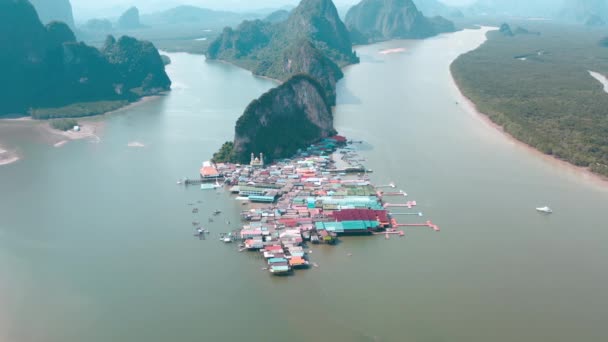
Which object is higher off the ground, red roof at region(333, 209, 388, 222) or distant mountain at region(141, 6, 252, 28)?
distant mountain at region(141, 6, 252, 28)

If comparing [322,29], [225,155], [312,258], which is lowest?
[312,258]

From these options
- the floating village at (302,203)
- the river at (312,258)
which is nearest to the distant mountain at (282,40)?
the floating village at (302,203)

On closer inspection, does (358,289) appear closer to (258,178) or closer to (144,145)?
(258,178)

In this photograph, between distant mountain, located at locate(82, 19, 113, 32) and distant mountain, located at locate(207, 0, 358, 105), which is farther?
distant mountain, located at locate(82, 19, 113, 32)

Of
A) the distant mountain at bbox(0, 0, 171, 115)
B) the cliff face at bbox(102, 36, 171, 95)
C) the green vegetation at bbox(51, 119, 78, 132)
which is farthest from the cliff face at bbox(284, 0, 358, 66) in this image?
the green vegetation at bbox(51, 119, 78, 132)

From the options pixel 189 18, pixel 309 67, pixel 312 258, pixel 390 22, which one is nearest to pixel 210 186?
pixel 312 258

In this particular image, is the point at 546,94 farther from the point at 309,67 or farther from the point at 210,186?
the point at 210,186

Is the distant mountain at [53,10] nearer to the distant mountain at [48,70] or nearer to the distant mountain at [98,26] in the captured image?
the distant mountain at [98,26]

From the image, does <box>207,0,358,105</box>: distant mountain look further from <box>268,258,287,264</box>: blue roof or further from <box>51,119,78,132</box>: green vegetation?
<box>268,258,287,264</box>: blue roof
